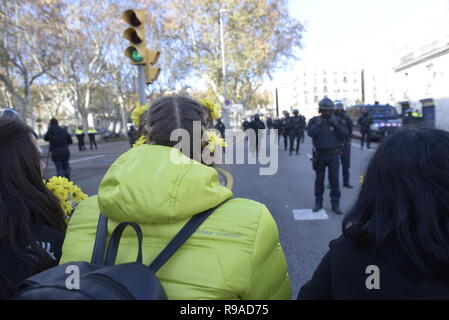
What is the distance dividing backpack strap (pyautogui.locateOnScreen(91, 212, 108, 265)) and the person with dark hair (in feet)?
1.55

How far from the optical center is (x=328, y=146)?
5922mm

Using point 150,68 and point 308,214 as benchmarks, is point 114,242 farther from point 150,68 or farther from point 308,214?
point 150,68

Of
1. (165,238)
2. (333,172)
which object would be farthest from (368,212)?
(333,172)

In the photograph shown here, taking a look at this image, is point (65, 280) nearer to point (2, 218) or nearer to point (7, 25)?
point (2, 218)

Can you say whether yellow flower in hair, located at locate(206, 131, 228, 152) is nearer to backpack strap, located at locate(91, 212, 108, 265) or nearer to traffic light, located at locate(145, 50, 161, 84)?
backpack strap, located at locate(91, 212, 108, 265)

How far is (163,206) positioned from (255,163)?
12894 millimetres

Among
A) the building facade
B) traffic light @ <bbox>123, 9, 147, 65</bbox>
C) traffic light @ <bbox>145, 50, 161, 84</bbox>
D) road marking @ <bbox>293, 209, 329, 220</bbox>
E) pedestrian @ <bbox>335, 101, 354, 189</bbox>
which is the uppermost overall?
the building facade

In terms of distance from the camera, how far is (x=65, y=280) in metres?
1.03

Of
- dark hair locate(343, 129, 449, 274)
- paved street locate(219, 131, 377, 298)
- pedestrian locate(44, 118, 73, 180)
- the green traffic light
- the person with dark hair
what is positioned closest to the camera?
dark hair locate(343, 129, 449, 274)

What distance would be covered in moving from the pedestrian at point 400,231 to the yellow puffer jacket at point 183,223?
0.27 meters

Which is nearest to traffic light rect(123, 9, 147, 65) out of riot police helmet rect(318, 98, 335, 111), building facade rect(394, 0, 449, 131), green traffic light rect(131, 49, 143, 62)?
green traffic light rect(131, 49, 143, 62)

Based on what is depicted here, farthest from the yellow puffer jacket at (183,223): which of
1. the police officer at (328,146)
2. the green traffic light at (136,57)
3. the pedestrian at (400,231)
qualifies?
the green traffic light at (136,57)

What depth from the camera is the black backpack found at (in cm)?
98

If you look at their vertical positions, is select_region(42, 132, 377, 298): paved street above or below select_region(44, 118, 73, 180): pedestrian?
below
